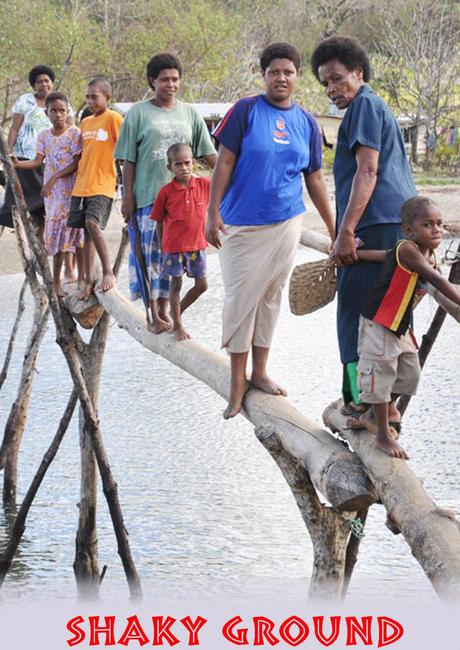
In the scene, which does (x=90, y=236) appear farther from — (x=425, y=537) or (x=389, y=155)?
(x=425, y=537)

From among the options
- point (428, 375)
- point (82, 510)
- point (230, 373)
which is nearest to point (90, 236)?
point (82, 510)

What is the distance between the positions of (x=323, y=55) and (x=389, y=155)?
38 cm

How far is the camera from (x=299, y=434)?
12.2ft

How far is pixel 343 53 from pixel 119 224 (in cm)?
1586

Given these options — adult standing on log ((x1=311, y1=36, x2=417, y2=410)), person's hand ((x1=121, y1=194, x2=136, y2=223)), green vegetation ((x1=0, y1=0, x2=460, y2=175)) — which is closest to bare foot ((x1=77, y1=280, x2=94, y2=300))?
person's hand ((x1=121, y1=194, x2=136, y2=223))

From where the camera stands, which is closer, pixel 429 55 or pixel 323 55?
pixel 323 55

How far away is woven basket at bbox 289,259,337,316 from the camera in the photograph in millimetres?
3746

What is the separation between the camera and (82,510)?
5961 mm

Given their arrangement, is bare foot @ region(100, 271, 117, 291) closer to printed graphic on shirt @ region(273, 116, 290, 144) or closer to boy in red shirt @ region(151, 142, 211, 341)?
boy in red shirt @ region(151, 142, 211, 341)

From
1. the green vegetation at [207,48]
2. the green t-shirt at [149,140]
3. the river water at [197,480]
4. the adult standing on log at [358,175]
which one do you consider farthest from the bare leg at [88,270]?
the green vegetation at [207,48]

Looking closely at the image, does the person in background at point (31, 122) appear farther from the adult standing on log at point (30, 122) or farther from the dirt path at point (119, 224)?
the dirt path at point (119, 224)

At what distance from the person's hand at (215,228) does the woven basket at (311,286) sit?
357mm

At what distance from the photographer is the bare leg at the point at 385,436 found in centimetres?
333

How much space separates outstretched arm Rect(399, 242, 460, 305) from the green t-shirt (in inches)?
70.5
